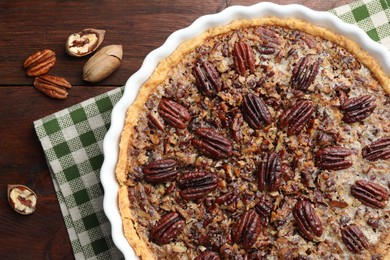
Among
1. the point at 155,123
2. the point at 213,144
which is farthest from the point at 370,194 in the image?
the point at 155,123

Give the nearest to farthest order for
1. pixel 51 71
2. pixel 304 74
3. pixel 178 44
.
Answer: pixel 304 74, pixel 178 44, pixel 51 71

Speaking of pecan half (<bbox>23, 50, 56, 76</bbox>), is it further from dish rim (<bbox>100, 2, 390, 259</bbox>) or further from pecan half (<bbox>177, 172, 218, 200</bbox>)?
pecan half (<bbox>177, 172, 218, 200</bbox>)

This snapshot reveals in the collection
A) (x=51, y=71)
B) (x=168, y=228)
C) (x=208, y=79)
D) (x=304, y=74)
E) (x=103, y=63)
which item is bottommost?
(x=168, y=228)

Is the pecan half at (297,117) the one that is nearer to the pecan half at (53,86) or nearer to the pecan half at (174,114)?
the pecan half at (174,114)

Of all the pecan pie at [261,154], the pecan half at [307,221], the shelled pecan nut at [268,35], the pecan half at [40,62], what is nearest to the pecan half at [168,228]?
the pecan pie at [261,154]

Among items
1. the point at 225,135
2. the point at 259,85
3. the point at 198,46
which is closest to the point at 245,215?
the point at 225,135

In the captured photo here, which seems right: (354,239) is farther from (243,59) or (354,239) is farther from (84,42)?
(84,42)

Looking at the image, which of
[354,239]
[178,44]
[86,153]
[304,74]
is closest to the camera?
[354,239]

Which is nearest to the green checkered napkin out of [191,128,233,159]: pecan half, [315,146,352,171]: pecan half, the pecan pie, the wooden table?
the wooden table

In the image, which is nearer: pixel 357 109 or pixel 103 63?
pixel 357 109
